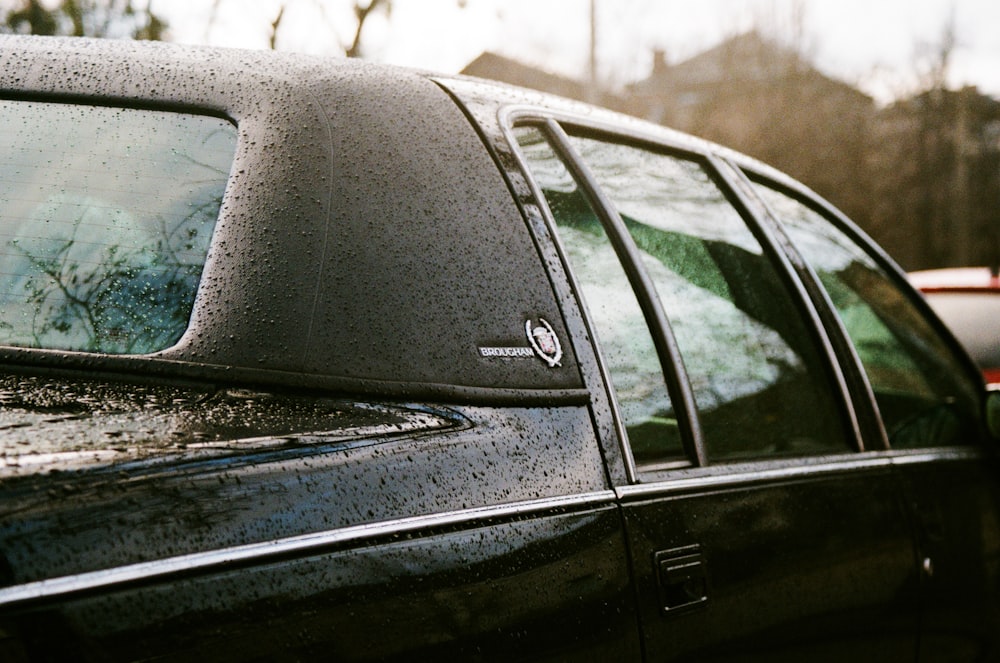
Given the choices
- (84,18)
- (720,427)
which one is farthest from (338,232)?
(84,18)

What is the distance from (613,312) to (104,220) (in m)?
0.90

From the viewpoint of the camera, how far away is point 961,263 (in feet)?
107

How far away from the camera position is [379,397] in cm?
140

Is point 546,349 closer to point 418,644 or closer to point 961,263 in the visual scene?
point 418,644

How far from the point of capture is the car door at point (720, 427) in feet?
5.64

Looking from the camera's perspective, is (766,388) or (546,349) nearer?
(546,349)

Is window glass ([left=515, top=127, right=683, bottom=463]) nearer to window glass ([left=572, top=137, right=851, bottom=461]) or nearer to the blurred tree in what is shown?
window glass ([left=572, top=137, right=851, bottom=461])

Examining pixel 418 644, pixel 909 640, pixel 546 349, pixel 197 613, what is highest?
pixel 546 349

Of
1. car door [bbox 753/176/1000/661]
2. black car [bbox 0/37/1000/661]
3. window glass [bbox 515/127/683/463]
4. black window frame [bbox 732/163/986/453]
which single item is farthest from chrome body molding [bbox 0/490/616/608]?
car door [bbox 753/176/1000/661]

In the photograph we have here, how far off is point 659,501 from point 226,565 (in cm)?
Answer: 80

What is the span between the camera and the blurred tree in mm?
17766

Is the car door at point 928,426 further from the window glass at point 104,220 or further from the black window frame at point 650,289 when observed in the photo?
the window glass at point 104,220

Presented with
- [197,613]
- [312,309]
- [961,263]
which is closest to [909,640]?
[312,309]

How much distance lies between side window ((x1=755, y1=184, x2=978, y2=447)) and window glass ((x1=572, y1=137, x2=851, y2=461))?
24 cm
